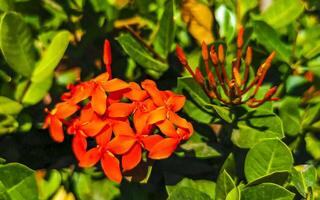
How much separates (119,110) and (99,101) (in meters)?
0.05

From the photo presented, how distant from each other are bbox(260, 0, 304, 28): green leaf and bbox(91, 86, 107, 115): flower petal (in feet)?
2.23

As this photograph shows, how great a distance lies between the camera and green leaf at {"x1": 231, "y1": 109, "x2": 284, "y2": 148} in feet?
4.89

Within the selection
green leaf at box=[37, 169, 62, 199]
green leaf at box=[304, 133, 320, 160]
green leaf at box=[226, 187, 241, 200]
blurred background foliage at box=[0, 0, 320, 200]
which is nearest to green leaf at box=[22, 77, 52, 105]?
blurred background foliage at box=[0, 0, 320, 200]

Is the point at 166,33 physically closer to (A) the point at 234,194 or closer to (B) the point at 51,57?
(B) the point at 51,57

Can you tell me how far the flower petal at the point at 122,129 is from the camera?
4.43 feet

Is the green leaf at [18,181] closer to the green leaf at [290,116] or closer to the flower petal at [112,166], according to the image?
the flower petal at [112,166]

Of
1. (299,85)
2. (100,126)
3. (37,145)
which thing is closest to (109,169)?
(100,126)

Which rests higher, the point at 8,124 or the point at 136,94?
the point at 136,94

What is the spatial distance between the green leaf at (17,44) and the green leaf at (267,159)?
2.25 feet

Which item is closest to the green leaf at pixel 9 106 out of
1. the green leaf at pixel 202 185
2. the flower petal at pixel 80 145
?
the flower petal at pixel 80 145

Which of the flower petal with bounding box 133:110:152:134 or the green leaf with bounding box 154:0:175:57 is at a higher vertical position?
the green leaf with bounding box 154:0:175:57

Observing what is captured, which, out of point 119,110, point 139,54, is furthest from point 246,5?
point 119,110

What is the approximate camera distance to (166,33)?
5.57ft

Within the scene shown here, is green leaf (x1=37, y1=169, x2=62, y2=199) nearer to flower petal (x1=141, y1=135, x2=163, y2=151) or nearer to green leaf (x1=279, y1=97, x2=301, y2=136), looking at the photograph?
flower petal (x1=141, y1=135, x2=163, y2=151)
